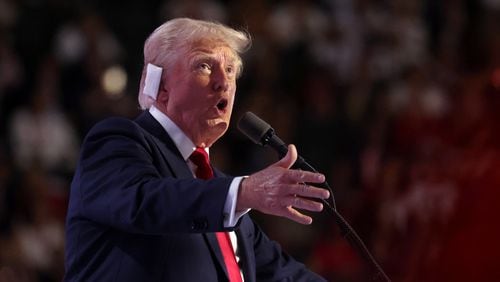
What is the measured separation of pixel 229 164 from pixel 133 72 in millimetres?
1223

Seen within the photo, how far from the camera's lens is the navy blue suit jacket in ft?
9.38

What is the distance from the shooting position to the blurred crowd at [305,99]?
22.7ft

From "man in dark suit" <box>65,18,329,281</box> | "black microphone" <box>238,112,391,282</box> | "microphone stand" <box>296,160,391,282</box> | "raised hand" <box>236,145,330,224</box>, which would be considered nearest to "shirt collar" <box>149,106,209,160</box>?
"man in dark suit" <box>65,18,329,281</box>

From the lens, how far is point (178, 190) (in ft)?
9.42

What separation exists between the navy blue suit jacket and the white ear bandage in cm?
9

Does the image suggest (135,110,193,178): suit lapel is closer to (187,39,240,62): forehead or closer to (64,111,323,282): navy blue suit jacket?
(64,111,323,282): navy blue suit jacket

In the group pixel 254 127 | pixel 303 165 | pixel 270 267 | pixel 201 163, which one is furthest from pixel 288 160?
pixel 270 267

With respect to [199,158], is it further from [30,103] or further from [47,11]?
[47,11]

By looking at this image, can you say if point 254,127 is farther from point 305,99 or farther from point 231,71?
point 305,99

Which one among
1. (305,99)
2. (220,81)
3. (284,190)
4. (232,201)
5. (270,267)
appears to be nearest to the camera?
(284,190)

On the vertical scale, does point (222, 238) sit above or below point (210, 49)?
below

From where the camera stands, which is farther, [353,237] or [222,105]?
[222,105]

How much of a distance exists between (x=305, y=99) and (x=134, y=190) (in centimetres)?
558

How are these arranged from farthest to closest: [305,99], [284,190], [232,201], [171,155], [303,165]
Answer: [305,99] < [171,155] < [303,165] < [232,201] < [284,190]
